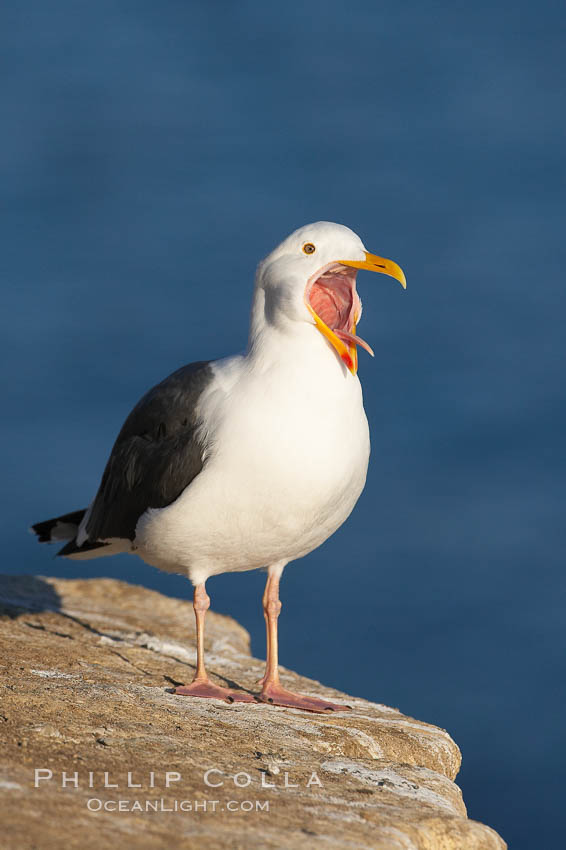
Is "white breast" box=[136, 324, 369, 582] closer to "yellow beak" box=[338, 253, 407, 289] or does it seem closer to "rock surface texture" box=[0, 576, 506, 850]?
"yellow beak" box=[338, 253, 407, 289]

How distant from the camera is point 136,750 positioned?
198 inches

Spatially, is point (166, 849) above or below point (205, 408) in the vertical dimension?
below

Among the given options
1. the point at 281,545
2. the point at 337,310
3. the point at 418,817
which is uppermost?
the point at 337,310

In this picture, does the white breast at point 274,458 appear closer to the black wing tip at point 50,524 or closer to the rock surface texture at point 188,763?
the rock surface texture at point 188,763

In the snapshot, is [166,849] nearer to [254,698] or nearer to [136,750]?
[136,750]

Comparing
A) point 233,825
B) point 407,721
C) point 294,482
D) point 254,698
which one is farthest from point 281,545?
point 233,825

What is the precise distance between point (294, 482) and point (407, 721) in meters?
1.85

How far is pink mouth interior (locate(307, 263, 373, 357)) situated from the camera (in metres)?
6.65

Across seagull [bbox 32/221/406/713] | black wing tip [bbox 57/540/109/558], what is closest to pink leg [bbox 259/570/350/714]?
seagull [bbox 32/221/406/713]

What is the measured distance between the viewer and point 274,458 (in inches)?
247

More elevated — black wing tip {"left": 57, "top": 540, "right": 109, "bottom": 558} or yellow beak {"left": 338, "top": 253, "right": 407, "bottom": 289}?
yellow beak {"left": 338, "top": 253, "right": 407, "bottom": 289}

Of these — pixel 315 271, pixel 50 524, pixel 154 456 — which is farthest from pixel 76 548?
pixel 315 271

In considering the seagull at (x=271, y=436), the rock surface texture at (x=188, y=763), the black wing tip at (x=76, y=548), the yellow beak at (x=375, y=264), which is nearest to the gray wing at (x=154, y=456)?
the seagull at (x=271, y=436)

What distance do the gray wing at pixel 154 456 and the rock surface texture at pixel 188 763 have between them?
0.96 meters
